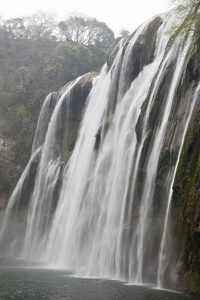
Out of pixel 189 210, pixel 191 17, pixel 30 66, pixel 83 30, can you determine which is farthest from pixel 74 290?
pixel 83 30

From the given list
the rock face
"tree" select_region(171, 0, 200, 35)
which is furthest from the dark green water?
the rock face

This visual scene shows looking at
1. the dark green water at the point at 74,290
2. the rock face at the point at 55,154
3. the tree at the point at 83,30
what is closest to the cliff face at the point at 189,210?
the dark green water at the point at 74,290

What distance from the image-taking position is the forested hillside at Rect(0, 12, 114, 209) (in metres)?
31.0

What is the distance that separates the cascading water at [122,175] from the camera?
10891 millimetres

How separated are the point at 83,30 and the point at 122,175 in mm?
40289

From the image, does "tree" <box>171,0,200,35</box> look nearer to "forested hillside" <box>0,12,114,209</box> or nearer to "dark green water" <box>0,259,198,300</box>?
"dark green water" <box>0,259,198,300</box>

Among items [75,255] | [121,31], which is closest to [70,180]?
[75,255]

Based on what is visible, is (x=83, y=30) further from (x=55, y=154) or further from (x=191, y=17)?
(x=191, y=17)

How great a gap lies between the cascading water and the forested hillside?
6512 millimetres

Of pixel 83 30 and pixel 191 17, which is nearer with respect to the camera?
pixel 191 17

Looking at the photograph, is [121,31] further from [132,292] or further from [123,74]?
[132,292]

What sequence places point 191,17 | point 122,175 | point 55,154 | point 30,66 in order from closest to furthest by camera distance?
point 191,17, point 122,175, point 55,154, point 30,66

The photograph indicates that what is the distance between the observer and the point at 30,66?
42.1 metres

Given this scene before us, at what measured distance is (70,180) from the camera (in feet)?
65.7
